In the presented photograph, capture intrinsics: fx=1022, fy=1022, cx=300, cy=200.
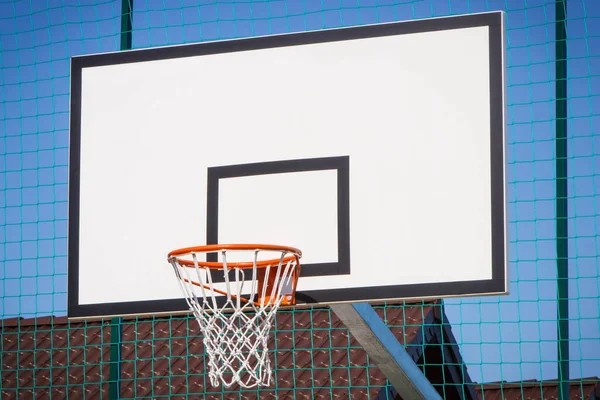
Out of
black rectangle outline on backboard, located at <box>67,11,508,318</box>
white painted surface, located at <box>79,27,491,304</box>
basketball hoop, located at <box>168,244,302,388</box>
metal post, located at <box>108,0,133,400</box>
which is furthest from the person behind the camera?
metal post, located at <box>108,0,133,400</box>

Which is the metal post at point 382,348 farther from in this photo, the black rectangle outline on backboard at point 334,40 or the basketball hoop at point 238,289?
the basketball hoop at point 238,289

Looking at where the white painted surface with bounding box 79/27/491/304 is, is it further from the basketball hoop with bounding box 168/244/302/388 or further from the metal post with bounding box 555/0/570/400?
the metal post with bounding box 555/0/570/400

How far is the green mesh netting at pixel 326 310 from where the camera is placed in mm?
4988

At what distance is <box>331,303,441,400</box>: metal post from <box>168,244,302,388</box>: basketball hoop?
238 millimetres

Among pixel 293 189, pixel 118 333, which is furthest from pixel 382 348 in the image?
pixel 118 333

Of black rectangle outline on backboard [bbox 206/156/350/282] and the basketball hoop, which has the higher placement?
black rectangle outline on backboard [bbox 206/156/350/282]

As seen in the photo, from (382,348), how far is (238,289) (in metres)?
0.58

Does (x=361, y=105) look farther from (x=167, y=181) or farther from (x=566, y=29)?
(x=566, y=29)

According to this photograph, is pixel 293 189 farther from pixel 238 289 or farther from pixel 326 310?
pixel 326 310

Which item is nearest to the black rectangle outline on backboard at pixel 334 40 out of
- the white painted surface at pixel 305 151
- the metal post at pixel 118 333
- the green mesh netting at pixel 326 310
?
the white painted surface at pixel 305 151

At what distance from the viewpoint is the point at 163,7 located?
590 cm

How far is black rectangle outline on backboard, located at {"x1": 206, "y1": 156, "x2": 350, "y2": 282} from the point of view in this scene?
388cm

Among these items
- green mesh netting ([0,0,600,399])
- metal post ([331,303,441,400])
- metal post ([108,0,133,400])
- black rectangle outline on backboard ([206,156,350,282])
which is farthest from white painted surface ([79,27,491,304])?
A: metal post ([108,0,133,400])

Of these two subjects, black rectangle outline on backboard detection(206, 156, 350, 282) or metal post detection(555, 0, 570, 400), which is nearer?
black rectangle outline on backboard detection(206, 156, 350, 282)
